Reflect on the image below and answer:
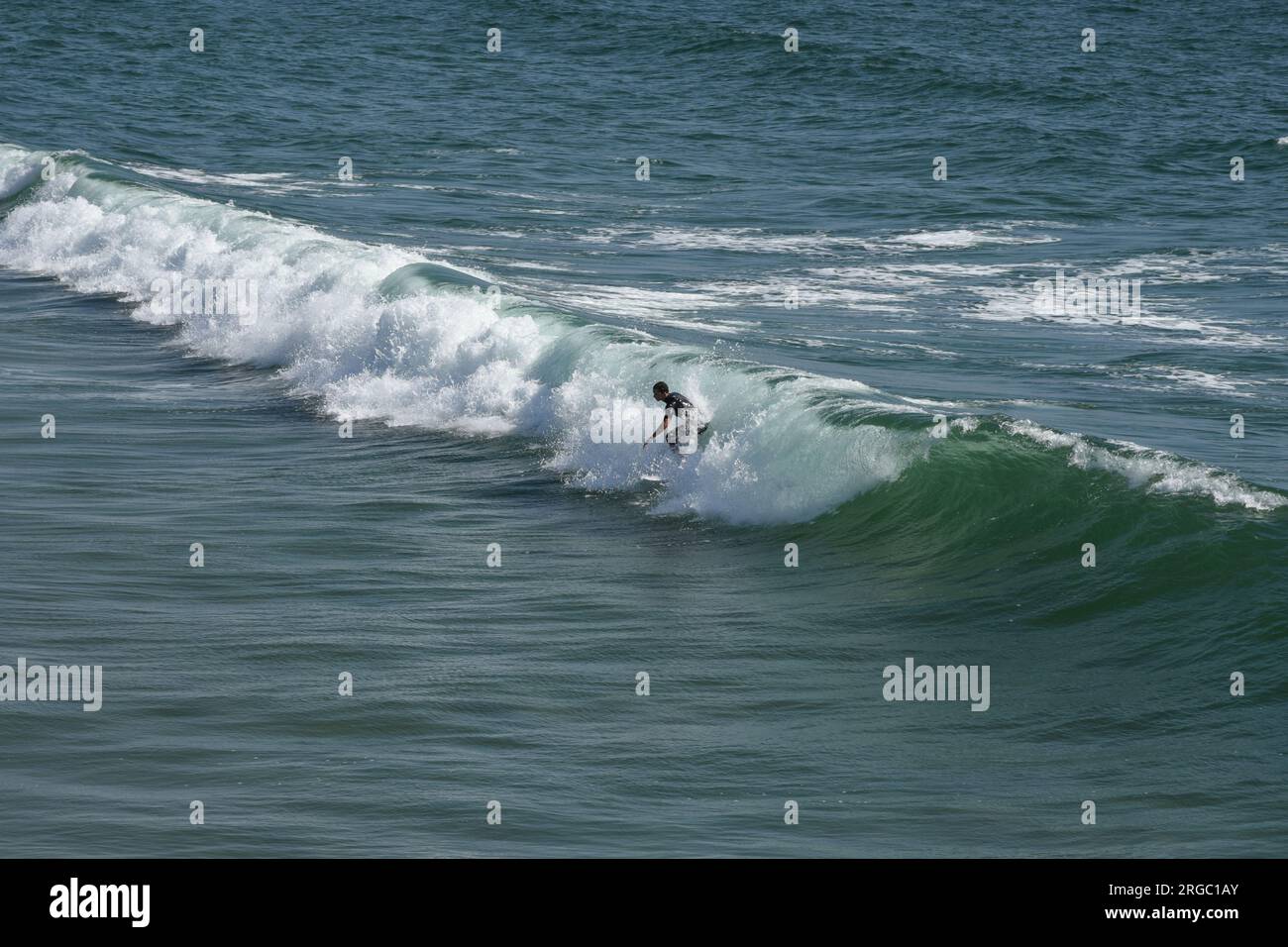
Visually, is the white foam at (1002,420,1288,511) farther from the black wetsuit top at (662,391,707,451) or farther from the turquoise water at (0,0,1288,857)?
the black wetsuit top at (662,391,707,451)

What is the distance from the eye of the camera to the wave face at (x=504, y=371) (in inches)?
604

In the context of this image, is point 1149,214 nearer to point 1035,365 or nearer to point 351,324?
point 1035,365

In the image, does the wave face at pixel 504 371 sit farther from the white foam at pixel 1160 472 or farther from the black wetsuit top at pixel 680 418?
the black wetsuit top at pixel 680 418

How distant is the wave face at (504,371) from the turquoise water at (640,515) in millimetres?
61

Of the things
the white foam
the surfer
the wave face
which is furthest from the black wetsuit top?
the white foam

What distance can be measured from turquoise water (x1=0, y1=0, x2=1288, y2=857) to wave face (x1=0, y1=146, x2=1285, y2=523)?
0.06 metres

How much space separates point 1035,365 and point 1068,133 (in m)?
23.1

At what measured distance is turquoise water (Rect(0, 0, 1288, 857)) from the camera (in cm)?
938

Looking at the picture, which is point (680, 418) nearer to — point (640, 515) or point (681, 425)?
point (681, 425)

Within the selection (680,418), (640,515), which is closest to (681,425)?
(680,418)

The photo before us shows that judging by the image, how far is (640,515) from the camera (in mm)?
15500

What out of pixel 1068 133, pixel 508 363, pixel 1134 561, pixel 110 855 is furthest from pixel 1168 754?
pixel 1068 133

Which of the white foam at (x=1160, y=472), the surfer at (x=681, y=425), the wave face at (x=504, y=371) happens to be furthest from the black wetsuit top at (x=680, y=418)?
the white foam at (x=1160, y=472)
